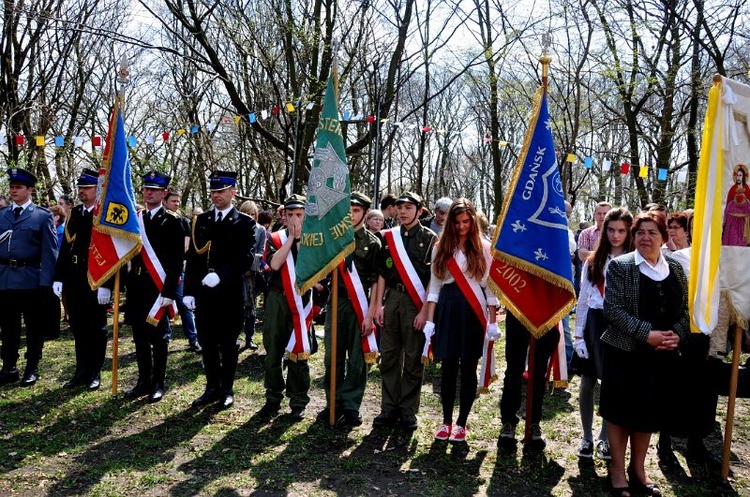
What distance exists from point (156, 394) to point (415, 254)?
2.83 meters

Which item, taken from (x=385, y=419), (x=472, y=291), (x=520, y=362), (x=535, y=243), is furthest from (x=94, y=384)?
(x=535, y=243)

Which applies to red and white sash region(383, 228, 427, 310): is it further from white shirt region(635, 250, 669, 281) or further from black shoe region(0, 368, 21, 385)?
black shoe region(0, 368, 21, 385)

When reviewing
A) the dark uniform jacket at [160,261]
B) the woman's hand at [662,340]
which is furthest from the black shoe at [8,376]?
the woman's hand at [662,340]

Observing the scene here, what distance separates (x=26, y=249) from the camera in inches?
251

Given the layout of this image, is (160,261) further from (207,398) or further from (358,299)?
(358,299)

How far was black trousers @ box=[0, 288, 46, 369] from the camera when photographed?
6.43 m

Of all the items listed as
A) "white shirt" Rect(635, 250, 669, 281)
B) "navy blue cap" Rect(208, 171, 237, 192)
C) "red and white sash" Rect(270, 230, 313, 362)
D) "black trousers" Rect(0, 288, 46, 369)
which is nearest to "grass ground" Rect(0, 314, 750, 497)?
"black trousers" Rect(0, 288, 46, 369)

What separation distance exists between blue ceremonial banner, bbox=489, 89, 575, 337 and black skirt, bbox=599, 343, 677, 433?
80 cm

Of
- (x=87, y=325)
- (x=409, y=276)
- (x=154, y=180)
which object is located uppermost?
(x=154, y=180)

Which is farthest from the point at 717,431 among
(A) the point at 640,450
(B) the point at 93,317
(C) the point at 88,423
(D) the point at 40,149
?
(D) the point at 40,149

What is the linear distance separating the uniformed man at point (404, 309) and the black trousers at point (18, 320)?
3.67 metres

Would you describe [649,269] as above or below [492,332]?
above

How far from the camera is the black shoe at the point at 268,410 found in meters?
5.56

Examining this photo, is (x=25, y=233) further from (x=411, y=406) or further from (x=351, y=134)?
(x=351, y=134)
